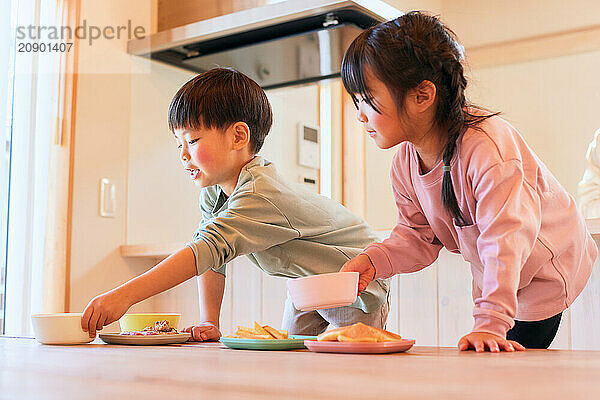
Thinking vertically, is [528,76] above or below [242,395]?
above

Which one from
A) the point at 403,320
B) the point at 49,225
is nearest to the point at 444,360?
the point at 403,320

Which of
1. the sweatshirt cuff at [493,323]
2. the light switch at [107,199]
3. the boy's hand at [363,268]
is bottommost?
the sweatshirt cuff at [493,323]

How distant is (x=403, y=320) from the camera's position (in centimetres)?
177

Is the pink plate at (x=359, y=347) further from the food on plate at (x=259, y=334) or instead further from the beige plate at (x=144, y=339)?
the beige plate at (x=144, y=339)

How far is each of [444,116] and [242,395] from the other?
0.69 metres

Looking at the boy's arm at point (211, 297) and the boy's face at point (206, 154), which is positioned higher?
the boy's face at point (206, 154)

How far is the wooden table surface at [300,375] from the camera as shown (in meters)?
0.45

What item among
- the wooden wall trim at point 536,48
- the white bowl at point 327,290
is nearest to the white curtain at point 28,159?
the white bowl at point 327,290

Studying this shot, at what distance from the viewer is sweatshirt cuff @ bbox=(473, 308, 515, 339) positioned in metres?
0.83

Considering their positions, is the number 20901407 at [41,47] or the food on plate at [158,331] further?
A: the number 20901407 at [41,47]

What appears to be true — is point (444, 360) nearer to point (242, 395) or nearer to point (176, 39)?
point (242, 395)

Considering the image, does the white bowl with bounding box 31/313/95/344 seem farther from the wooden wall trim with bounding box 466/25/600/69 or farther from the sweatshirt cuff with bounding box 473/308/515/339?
the wooden wall trim with bounding box 466/25/600/69

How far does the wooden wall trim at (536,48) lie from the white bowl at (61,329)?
218 centimetres

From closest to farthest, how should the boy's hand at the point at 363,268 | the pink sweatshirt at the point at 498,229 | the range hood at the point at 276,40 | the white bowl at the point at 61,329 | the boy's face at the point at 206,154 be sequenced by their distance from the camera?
the pink sweatshirt at the point at 498,229, the white bowl at the point at 61,329, the boy's hand at the point at 363,268, the boy's face at the point at 206,154, the range hood at the point at 276,40
